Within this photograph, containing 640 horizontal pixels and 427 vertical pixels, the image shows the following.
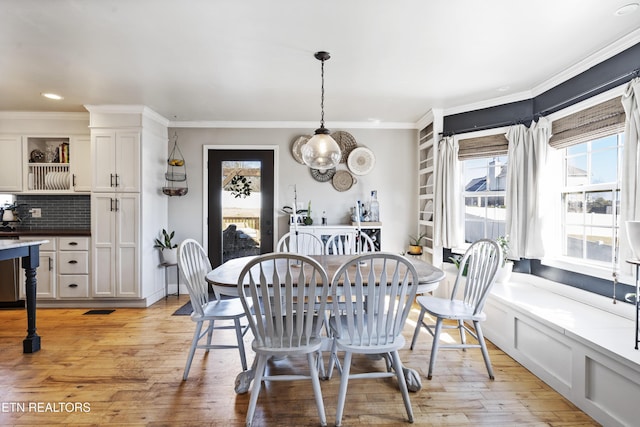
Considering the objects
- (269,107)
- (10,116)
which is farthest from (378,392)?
(10,116)

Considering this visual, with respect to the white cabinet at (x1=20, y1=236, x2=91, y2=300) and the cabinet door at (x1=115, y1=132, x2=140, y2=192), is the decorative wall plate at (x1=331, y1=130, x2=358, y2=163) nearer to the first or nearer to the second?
the cabinet door at (x1=115, y1=132, x2=140, y2=192)

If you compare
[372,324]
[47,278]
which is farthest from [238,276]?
[47,278]

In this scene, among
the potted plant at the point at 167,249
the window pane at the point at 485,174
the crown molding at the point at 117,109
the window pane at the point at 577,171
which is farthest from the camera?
the potted plant at the point at 167,249

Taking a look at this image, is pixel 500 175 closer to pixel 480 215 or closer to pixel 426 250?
pixel 480 215

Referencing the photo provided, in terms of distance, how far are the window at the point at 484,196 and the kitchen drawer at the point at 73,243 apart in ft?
14.9

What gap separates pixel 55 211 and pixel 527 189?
5.65 metres

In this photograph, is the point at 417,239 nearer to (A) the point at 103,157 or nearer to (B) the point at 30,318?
(A) the point at 103,157

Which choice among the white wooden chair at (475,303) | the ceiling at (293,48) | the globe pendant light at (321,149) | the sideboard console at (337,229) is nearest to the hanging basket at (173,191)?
the ceiling at (293,48)

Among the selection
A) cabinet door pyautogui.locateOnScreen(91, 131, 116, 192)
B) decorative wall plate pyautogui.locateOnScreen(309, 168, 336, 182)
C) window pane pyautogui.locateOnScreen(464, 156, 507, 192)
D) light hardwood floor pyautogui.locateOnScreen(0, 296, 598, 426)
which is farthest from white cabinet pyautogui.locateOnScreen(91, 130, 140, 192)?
window pane pyautogui.locateOnScreen(464, 156, 507, 192)

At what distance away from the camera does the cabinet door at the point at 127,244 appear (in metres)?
3.97

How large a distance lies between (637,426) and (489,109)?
→ 3.06m

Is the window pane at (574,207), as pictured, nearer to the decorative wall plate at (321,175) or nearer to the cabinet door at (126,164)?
the decorative wall plate at (321,175)

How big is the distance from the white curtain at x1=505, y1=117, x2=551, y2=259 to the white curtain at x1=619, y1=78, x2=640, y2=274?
89 centimetres

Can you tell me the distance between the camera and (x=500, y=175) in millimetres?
3721
